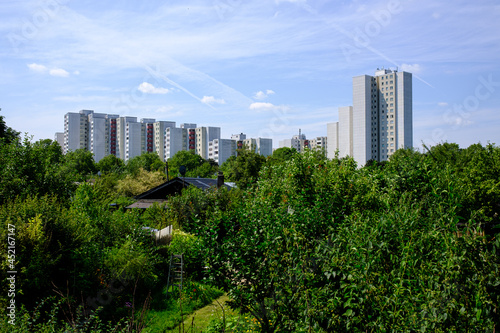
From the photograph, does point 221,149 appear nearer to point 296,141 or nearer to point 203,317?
point 296,141

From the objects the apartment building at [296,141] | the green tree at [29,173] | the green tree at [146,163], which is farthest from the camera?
the apartment building at [296,141]

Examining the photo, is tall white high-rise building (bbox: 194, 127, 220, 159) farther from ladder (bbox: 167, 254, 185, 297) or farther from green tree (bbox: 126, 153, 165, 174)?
ladder (bbox: 167, 254, 185, 297)

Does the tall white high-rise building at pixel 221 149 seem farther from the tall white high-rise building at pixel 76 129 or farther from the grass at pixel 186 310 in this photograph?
the grass at pixel 186 310

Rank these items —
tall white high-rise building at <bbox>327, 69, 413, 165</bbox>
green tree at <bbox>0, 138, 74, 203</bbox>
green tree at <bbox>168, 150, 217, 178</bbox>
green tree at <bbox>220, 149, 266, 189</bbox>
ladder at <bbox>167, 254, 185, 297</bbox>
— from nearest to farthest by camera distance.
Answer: ladder at <bbox>167, 254, 185, 297</bbox> < green tree at <bbox>0, 138, 74, 203</bbox> < green tree at <bbox>220, 149, 266, 189</bbox> < green tree at <bbox>168, 150, 217, 178</bbox> < tall white high-rise building at <bbox>327, 69, 413, 165</bbox>

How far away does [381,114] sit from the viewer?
9781 cm

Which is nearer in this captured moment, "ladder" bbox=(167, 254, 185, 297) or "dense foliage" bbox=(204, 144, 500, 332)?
"dense foliage" bbox=(204, 144, 500, 332)

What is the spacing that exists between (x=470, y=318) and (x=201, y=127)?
5166 inches

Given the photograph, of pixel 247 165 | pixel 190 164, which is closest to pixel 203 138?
pixel 190 164

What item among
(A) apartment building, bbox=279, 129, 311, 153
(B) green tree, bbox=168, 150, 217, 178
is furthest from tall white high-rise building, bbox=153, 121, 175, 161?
(A) apartment building, bbox=279, 129, 311, 153

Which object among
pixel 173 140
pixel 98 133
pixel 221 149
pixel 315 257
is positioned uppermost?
pixel 98 133

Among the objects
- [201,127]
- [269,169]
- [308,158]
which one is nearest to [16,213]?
[269,169]

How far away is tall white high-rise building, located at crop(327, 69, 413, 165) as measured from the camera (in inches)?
3733

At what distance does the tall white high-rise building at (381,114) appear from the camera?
94812 millimetres

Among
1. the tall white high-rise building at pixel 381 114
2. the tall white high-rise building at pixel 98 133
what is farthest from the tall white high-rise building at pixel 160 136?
the tall white high-rise building at pixel 381 114
